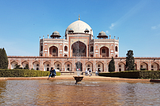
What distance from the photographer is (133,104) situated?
13.5 ft

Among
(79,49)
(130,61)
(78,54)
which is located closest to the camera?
(130,61)

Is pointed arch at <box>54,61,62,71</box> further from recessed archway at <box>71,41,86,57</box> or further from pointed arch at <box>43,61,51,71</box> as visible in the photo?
recessed archway at <box>71,41,86,57</box>

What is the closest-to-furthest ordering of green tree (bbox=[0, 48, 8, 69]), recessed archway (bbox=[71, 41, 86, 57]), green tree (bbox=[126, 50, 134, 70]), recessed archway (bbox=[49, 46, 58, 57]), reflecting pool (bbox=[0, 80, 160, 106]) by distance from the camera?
reflecting pool (bbox=[0, 80, 160, 106])
green tree (bbox=[0, 48, 8, 69])
green tree (bbox=[126, 50, 134, 70])
recessed archway (bbox=[49, 46, 58, 57])
recessed archway (bbox=[71, 41, 86, 57])

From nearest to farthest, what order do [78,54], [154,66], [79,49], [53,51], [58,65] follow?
[154,66] < [58,65] < [53,51] < [78,54] < [79,49]

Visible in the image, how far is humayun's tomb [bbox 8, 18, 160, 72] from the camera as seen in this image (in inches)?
1574

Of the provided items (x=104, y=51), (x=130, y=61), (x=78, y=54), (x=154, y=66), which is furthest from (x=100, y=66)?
(x=130, y=61)

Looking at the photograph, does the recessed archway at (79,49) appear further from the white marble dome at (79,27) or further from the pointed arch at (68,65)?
the pointed arch at (68,65)

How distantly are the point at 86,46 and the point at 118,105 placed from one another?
44733mm

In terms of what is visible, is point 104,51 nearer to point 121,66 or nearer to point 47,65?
point 121,66

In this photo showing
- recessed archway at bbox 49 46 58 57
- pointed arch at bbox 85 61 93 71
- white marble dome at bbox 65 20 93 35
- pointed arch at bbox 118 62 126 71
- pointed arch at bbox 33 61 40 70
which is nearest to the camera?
pointed arch at bbox 33 61 40 70

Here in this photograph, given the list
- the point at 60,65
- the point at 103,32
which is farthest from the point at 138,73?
the point at 103,32

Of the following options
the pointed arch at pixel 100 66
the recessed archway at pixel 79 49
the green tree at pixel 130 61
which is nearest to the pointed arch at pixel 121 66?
the pointed arch at pixel 100 66

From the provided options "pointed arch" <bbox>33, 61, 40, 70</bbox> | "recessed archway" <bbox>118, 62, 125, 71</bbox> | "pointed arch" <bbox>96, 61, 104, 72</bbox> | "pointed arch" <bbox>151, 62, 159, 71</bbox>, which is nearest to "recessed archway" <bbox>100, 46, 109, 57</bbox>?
"pointed arch" <bbox>96, 61, 104, 72</bbox>

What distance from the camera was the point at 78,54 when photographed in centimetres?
5103
